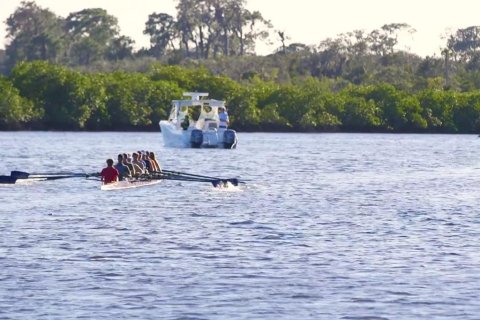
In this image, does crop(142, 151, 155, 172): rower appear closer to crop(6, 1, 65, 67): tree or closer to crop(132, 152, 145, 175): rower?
crop(132, 152, 145, 175): rower

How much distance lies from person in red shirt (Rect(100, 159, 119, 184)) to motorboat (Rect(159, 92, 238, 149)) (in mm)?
42942

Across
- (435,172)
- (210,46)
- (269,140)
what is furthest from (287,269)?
(210,46)

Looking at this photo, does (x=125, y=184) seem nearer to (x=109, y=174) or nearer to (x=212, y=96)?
(x=109, y=174)

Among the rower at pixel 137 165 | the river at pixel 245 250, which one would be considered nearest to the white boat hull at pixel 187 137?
the river at pixel 245 250

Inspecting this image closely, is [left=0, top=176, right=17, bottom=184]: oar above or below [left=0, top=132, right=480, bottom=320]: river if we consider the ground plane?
above

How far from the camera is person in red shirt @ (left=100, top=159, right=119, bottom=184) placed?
47562 millimetres

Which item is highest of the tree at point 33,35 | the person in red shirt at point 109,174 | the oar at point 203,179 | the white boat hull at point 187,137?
the tree at point 33,35

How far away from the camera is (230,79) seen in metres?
153

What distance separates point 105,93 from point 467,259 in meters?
110

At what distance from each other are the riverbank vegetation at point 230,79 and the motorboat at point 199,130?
4122cm

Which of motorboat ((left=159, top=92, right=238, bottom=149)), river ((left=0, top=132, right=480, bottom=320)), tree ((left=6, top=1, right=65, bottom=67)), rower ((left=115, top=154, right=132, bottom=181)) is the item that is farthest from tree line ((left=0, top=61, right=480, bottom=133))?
rower ((left=115, top=154, right=132, bottom=181))

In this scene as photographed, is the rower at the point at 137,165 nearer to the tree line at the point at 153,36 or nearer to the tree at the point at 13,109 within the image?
the tree at the point at 13,109

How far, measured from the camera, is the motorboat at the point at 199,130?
91625mm

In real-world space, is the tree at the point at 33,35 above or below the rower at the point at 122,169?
above
